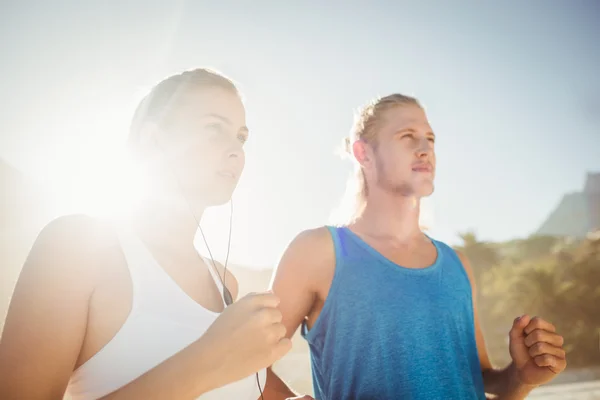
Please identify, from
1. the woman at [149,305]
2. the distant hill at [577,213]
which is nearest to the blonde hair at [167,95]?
the woman at [149,305]

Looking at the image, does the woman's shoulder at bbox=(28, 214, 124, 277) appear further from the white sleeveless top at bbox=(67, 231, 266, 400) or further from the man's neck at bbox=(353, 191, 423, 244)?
the man's neck at bbox=(353, 191, 423, 244)

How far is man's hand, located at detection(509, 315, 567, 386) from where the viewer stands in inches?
79.0

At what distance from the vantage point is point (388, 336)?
1.95 m

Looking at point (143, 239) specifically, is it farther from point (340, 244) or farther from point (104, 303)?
point (340, 244)

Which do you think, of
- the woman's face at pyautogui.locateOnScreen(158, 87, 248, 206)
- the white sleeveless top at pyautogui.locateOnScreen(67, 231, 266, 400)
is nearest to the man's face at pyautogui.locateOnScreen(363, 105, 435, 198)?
the woman's face at pyautogui.locateOnScreen(158, 87, 248, 206)

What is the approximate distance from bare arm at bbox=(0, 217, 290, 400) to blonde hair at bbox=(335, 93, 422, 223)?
176 cm

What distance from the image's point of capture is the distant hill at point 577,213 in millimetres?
63062

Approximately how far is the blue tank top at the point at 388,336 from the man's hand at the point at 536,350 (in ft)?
0.78

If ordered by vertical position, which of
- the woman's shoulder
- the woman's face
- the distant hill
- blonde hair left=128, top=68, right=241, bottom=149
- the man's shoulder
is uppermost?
the distant hill

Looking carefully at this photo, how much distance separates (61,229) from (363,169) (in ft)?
6.94

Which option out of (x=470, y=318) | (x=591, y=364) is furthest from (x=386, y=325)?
(x=591, y=364)

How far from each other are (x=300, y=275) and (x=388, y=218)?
861 mm

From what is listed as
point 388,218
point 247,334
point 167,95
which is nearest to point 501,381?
point 388,218

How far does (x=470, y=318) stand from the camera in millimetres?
2273
